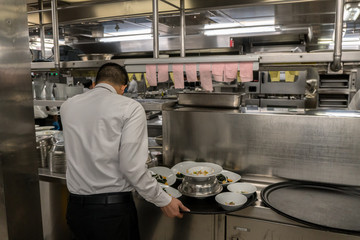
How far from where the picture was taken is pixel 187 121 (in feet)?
8.46

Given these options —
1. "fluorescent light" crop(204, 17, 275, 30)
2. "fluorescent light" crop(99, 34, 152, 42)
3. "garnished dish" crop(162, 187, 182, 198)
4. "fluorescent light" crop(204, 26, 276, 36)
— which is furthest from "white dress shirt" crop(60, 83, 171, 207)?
"fluorescent light" crop(99, 34, 152, 42)

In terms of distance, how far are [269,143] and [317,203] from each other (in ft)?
1.90

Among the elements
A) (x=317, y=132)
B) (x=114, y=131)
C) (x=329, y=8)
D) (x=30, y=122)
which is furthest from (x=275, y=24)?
(x=30, y=122)

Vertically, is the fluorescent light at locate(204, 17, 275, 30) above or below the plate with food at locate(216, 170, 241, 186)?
above

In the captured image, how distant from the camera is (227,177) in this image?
2.33 meters

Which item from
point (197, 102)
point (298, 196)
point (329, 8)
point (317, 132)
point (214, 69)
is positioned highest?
point (329, 8)

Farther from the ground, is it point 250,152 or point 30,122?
point 30,122

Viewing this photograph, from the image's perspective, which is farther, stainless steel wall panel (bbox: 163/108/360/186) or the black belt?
stainless steel wall panel (bbox: 163/108/360/186)

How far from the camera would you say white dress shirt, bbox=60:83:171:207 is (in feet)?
5.78

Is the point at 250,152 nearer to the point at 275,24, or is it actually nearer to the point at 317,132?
the point at 317,132

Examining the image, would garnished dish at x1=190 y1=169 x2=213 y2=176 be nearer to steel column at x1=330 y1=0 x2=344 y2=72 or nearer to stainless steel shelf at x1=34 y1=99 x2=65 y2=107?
steel column at x1=330 y1=0 x2=344 y2=72

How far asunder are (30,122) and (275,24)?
436cm

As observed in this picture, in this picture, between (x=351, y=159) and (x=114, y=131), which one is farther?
(x=351, y=159)

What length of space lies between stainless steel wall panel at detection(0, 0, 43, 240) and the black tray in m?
0.93
